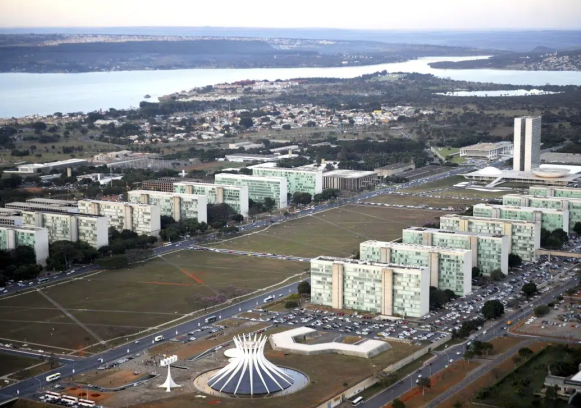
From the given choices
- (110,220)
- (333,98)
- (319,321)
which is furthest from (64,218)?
(333,98)

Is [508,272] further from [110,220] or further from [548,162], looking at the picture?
[548,162]

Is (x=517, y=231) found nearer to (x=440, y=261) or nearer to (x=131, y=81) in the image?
(x=440, y=261)

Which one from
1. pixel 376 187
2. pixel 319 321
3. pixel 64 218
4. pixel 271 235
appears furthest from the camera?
pixel 376 187

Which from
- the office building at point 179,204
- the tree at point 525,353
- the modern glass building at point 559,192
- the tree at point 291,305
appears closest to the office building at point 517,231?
the tree at point 291,305

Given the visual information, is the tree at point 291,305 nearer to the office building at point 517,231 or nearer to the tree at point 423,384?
the tree at point 423,384

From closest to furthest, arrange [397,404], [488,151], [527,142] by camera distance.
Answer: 1. [397,404]
2. [527,142]
3. [488,151]

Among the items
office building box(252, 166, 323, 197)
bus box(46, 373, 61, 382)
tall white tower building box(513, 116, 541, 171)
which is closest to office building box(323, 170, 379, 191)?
office building box(252, 166, 323, 197)

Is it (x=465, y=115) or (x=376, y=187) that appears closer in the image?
(x=376, y=187)

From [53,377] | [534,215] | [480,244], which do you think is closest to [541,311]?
[480,244]
